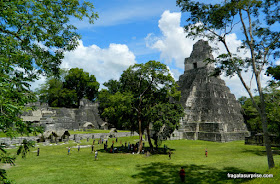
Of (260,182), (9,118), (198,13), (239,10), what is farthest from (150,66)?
(9,118)

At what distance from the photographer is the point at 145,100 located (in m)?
21.3

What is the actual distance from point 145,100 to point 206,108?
18.1 m

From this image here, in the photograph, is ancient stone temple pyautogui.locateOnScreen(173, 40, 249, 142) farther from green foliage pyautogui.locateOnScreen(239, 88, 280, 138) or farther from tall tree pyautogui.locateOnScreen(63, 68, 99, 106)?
tall tree pyautogui.locateOnScreen(63, 68, 99, 106)

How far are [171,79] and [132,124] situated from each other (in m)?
7.13

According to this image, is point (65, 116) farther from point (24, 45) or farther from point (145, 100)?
point (24, 45)

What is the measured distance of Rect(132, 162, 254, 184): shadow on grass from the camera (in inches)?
414

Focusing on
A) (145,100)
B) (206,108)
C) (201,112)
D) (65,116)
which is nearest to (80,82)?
(65,116)

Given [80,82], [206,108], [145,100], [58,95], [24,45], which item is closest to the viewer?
[24,45]

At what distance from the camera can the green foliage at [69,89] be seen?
57.5 metres

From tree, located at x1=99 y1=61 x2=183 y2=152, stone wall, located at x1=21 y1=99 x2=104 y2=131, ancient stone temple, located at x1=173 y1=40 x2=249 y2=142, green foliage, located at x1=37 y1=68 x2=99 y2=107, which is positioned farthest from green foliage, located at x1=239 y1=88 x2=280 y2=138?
green foliage, located at x1=37 y1=68 x2=99 y2=107

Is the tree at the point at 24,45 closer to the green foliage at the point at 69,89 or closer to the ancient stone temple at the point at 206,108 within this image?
the ancient stone temple at the point at 206,108

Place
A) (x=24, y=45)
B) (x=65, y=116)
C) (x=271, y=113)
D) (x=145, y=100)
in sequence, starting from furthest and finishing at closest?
(x=65, y=116)
(x=145, y=100)
(x=271, y=113)
(x=24, y=45)

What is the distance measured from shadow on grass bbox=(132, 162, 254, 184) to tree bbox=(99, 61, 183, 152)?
5.85m

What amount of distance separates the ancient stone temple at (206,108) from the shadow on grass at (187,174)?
1778 cm
